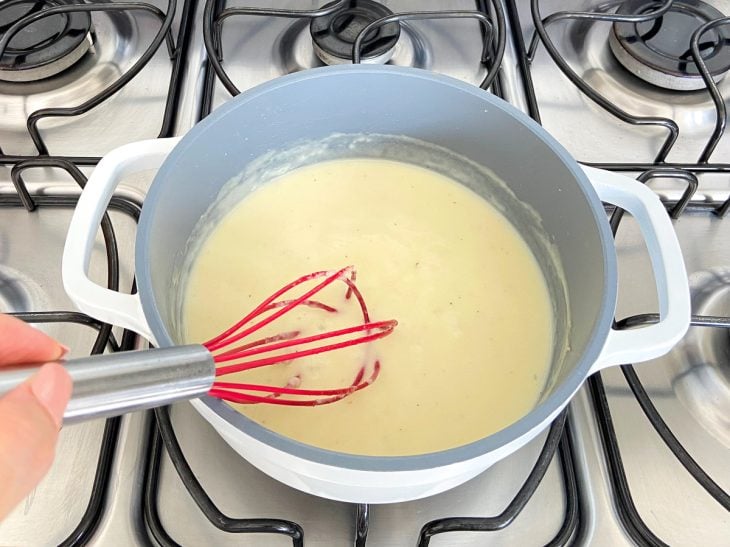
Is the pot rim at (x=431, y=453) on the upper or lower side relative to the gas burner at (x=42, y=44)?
lower

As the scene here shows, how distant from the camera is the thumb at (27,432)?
0.28 m

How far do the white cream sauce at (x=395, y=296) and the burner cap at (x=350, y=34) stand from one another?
0.36ft

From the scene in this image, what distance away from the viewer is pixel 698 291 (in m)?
0.60

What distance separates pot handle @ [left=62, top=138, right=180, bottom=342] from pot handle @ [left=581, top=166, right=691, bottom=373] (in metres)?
0.29

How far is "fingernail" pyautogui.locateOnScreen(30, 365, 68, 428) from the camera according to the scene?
0.97 ft

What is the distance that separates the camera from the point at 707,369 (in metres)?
0.56

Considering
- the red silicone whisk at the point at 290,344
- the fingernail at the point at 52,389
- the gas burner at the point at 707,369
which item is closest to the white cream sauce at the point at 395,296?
the red silicone whisk at the point at 290,344

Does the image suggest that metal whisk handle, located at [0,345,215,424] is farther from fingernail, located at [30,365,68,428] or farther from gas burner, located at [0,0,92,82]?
gas burner, located at [0,0,92,82]

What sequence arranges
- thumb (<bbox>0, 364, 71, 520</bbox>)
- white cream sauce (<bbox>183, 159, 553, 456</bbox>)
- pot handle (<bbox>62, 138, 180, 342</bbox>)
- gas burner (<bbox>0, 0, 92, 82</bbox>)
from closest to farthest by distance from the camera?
thumb (<bbox>0, 364, 71, 520</bbox>)
pot handle (<bbox>62, 138, 180, 342</bbox>)
white cream sauce (<bbox>183, 159, 553, 456</bbox>)
gas burner (<bbox>0, 0, 92, 82</bbox>)

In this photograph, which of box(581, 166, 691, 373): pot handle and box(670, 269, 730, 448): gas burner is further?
box(670, 269, 730, 448): gas burner

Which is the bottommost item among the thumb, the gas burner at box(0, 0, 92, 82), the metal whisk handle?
the thumb

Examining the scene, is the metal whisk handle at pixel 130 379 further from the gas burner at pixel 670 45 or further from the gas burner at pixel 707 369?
the gas burner at pixel 670 45

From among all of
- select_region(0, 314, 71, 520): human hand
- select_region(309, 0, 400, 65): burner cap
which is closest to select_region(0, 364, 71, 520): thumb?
select_region(0, 314, 71, 520): human hand

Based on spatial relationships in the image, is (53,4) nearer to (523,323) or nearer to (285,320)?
(285,320)
